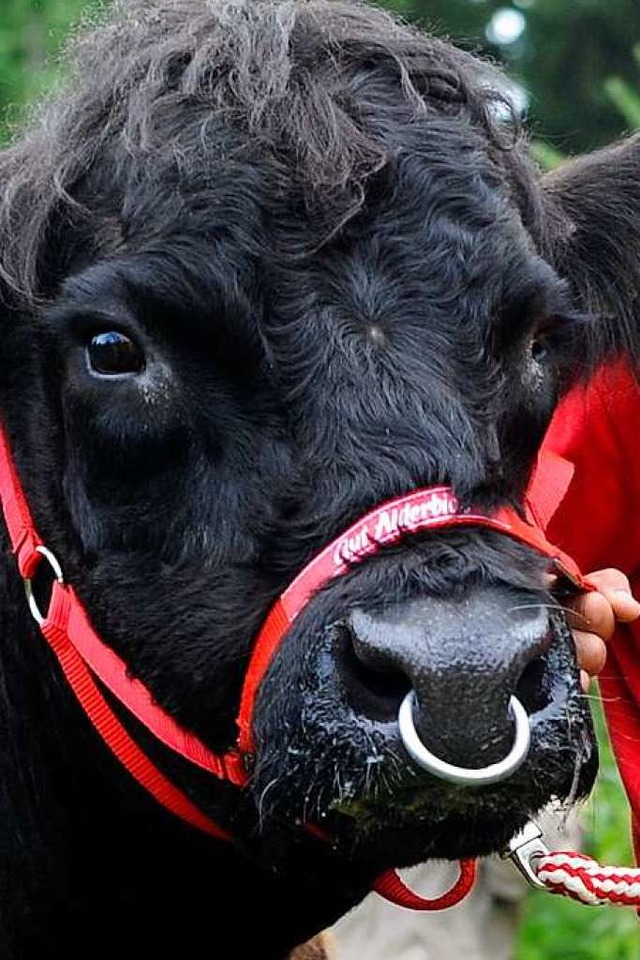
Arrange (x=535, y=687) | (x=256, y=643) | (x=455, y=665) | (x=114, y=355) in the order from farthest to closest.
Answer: (x=114, y=355), (x=256, y=643), (x=535, y=687), (x=455, y=665)

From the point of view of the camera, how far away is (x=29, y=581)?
2.86 m

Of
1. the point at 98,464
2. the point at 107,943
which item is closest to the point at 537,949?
the point at 107,943

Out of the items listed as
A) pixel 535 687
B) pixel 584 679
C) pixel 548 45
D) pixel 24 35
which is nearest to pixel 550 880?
pixel 584 679

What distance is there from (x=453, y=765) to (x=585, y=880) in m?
0.69

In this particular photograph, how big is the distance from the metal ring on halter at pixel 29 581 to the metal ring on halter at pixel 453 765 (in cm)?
78

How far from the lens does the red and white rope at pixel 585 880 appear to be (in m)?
2.79

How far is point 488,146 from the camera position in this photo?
9.48 ft

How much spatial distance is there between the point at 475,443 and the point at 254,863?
78 centimetres

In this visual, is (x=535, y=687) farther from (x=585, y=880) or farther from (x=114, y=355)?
(x=114, y=355)

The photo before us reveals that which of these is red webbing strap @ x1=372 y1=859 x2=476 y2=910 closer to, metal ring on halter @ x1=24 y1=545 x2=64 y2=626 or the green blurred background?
metal ring on halter @ x1=24 y1=545 x2=64 y2=626

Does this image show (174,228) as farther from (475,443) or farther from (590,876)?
(590,876)

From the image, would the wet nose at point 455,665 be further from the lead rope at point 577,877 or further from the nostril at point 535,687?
the lead rope at point 577,877

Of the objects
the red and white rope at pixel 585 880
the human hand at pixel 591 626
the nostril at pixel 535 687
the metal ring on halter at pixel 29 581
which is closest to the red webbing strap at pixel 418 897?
the red and white rope at pixel 585 880

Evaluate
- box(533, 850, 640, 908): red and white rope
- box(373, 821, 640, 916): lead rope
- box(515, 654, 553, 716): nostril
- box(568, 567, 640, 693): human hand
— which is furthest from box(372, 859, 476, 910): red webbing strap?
box(515, 654, 553, 716): nostril
